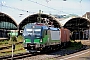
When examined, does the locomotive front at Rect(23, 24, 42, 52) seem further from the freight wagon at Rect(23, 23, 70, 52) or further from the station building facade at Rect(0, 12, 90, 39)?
the station building facade at Rect(0, 12, 90, 39)

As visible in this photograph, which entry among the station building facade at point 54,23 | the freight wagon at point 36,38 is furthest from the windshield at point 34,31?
the station building facade at point 54,23

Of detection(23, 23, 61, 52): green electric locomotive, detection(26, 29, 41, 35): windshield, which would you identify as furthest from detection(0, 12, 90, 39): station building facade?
detection(26, 29, 41, 35): windshield

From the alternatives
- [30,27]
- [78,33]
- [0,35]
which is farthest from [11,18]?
[30,27]

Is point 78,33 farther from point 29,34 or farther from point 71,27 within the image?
point 29,34

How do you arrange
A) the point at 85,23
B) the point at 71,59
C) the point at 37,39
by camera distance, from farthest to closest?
the point at 85,23, the point at 37,39, the point at 71,59

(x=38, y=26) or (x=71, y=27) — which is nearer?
(x=38, y=26)

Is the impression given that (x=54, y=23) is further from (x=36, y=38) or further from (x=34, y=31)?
(x=36, y=38)

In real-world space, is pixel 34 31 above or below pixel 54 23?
below

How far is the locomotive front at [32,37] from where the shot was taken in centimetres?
2462

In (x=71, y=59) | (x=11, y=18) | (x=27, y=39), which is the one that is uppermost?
(x=11, y=18)

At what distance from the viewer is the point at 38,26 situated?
83.9 ft

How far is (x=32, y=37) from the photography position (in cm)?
2483

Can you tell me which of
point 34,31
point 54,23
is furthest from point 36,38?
point 54,23

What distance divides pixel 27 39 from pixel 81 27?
221ft
